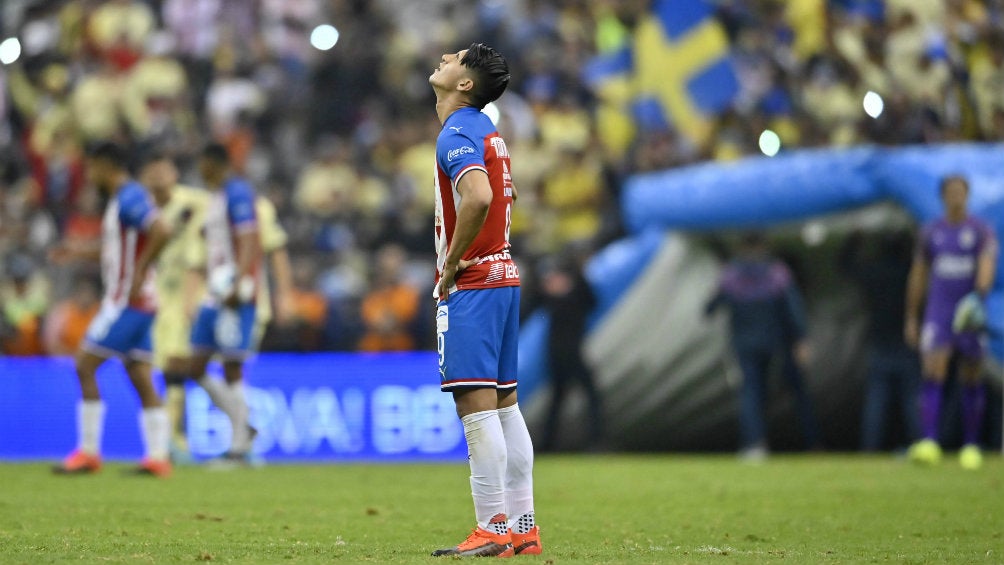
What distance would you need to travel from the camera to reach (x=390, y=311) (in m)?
17.0

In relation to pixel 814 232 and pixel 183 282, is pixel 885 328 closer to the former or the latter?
pixel 814 232

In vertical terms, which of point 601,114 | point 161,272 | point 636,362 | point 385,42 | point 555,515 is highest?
point 385,42

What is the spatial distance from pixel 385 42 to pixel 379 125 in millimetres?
1636

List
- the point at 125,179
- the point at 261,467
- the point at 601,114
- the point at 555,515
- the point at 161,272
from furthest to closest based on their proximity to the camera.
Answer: the point at 601,114, the point at 161,272, the point at 261,467, the point at 125,179, the point at 555,515

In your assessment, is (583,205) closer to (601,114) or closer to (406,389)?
(601,114)

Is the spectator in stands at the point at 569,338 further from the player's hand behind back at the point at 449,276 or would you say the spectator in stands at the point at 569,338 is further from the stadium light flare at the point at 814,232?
the player's hand behind back at the point at 449,276

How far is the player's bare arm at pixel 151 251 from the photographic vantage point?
11164 mm

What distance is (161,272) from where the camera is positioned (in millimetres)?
15102

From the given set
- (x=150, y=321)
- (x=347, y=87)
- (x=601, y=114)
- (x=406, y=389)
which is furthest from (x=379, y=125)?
(x=150, y=321)

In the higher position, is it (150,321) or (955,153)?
(955,153)

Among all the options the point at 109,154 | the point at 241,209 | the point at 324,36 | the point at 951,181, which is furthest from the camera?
the point at 324,36

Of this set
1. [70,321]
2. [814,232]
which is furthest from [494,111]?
[70,321]

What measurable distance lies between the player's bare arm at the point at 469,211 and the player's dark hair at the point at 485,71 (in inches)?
18.4

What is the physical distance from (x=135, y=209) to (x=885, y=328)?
7.96m
